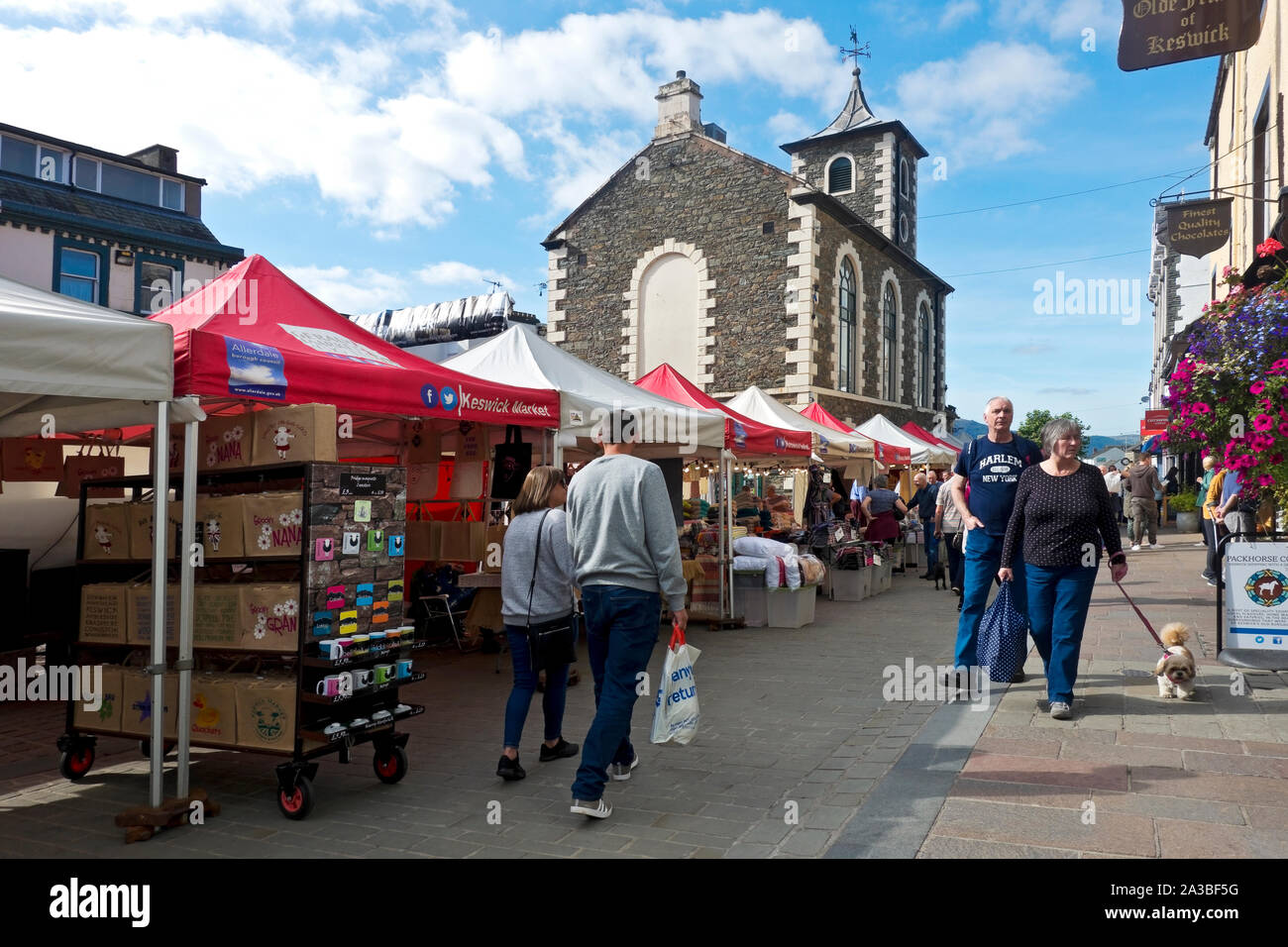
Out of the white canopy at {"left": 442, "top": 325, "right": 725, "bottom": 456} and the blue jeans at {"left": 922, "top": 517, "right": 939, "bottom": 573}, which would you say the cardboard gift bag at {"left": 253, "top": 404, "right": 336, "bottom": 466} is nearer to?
the white canopy at {"left": 442, "top": 325, "right": 725, "bottom": 456}

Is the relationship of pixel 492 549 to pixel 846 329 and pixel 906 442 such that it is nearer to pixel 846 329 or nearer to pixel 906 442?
pixel 906 442

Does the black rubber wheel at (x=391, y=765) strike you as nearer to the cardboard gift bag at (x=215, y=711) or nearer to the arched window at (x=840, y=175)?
the cardboard gift bag at (x=215, y=711)

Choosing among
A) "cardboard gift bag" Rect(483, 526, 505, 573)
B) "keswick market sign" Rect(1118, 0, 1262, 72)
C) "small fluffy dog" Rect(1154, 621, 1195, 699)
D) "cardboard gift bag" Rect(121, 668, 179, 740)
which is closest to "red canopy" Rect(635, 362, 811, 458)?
"cardboard gift bag" Rect(483, 526, 505, 573)

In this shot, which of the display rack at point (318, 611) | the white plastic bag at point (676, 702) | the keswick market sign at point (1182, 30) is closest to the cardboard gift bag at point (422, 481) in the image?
the display rack at point (318, 611)

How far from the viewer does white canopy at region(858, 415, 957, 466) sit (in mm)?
19531

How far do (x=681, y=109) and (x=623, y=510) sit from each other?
24.0 m

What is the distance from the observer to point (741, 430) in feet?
34.9

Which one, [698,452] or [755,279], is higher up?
[755,279]

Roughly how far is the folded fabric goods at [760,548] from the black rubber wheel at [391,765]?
6.30 metres

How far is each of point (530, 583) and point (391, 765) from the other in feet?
3.90

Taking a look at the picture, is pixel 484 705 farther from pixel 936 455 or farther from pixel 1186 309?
pixel 1186 309

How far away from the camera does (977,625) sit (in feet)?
21.4

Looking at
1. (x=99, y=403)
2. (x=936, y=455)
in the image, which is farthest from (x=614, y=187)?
(x=99, y=403)

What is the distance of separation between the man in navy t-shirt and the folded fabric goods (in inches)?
159
